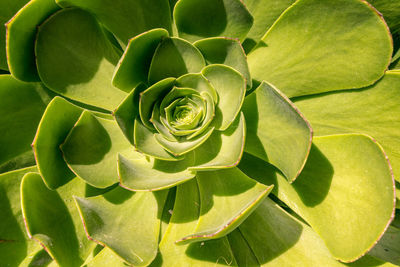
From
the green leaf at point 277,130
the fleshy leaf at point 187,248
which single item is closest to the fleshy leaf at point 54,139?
the fleshy leaf at point 187,248

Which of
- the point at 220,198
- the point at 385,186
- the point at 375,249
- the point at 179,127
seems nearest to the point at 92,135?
the point at 179,127

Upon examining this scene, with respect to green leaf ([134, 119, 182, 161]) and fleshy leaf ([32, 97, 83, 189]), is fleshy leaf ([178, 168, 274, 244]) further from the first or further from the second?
fleshy leaf ([32, 97, 83, 189])

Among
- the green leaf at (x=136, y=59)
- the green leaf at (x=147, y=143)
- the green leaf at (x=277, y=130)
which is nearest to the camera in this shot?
the green leaf at (x=277, y=130)

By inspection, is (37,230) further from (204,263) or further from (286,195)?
(286,195)

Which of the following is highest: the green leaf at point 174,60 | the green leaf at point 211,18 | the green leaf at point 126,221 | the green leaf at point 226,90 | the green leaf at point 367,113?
the green leaf at point 211,18

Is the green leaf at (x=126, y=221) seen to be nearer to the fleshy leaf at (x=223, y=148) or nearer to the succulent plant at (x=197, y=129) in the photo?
the succulent plant at (x=197, y=129)

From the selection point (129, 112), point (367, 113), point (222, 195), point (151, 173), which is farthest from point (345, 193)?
point (129, 112)
